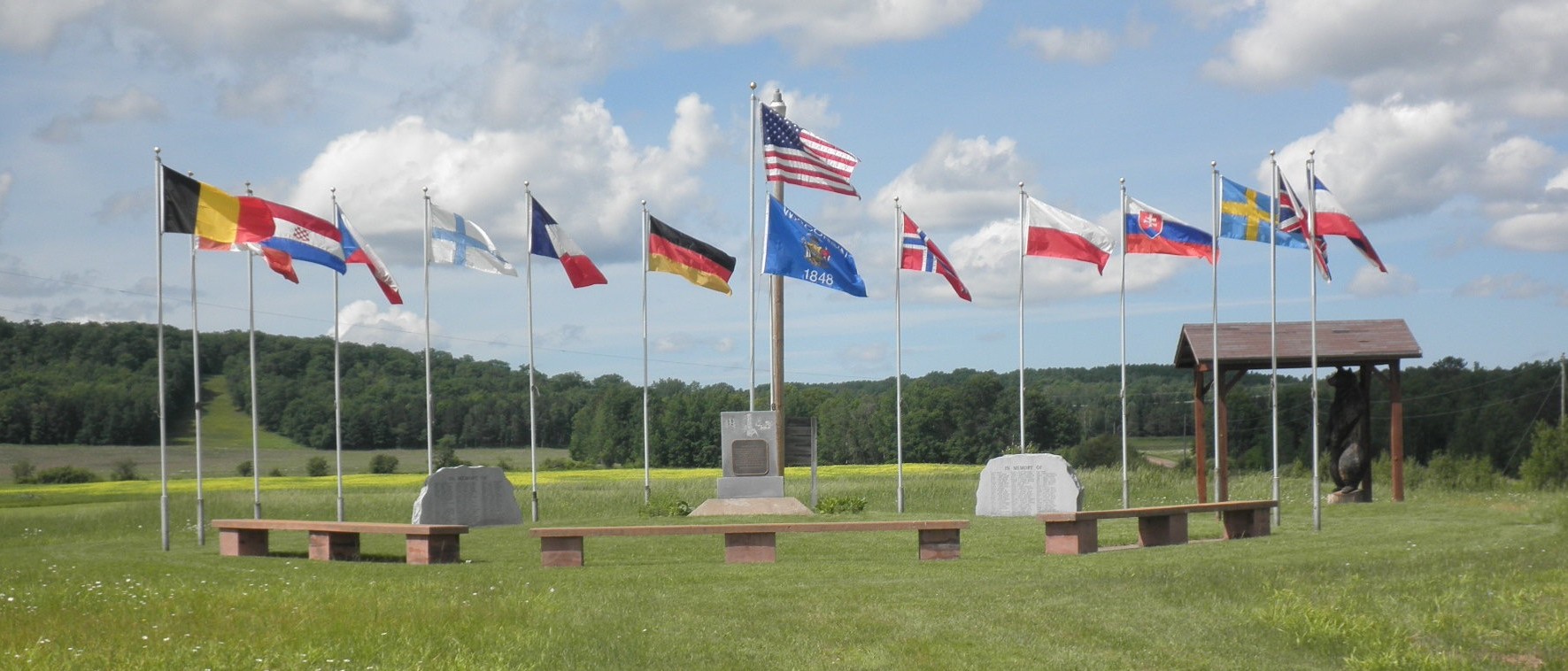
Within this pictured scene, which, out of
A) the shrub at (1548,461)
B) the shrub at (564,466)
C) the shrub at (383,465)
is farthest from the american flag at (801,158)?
the shrub at (564,466)

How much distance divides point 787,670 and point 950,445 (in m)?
68.5

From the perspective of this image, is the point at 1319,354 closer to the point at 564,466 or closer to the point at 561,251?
the point at 561,251

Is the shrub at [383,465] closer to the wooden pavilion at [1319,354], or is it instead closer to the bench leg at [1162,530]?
the wooden pavilion at [1319,354]

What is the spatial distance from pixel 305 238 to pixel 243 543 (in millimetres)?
5347

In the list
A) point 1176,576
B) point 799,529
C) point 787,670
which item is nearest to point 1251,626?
point 1176,576

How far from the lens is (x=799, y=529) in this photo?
16.0 meters

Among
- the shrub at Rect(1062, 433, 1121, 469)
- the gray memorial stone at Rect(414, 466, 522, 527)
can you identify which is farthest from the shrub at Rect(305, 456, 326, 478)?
the gray memorial stone at Rect(414, 466, 522, 527)

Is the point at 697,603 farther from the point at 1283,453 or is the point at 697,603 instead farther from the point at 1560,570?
the point at 1283,453

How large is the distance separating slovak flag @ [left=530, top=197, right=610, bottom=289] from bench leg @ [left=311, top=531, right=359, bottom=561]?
8.67 metres

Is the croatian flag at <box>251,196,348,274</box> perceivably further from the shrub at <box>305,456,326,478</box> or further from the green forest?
the green forest

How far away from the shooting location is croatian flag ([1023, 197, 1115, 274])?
81.1ft

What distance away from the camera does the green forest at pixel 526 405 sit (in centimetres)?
6906

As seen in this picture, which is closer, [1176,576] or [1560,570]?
[1560,570]

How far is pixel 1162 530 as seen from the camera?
698 inches
